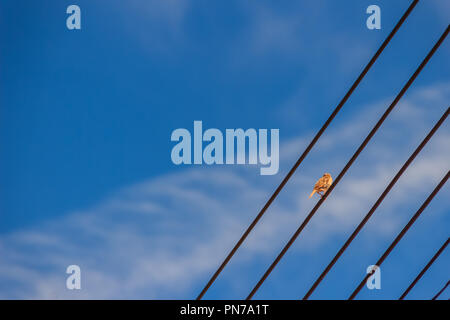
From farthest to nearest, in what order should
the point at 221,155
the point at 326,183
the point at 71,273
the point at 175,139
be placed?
the point at 175,139 < the point at 221,155 < the point at 326,183 < the point at 71,273

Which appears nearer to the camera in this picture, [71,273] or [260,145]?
[71,273]
